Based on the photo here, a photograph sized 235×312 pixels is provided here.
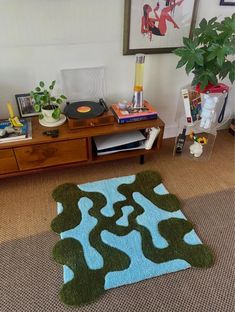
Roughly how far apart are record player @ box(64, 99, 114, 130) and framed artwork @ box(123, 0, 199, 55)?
17.1 inches

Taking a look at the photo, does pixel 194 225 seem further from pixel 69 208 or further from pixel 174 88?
pixel 174 88

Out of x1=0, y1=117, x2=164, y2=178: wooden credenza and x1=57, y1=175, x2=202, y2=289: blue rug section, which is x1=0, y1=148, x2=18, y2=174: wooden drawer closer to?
x1=0, y1=117, x2=164, y2=178: wooden credenza

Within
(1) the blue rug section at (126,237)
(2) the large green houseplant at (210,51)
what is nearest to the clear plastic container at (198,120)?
(2) the large green houseplant at (210,51)

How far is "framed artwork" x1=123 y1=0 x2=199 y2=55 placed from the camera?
58.0 inches

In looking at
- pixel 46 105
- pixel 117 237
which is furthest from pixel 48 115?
pixel 117 237

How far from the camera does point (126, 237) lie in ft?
4.09

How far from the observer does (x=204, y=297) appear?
1028mm

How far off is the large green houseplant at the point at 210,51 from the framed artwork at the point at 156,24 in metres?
0.16

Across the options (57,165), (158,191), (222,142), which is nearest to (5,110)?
(57,165)

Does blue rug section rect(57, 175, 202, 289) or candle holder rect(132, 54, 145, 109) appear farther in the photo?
candle holder rect(132, 54, 145, 109)

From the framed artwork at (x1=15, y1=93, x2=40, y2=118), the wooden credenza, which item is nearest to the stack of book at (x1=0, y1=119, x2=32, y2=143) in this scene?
the wooden credenza

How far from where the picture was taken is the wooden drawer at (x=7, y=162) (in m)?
1.34

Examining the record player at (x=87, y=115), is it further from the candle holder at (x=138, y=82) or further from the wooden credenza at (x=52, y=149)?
the candle holder at (x=138, y=82)

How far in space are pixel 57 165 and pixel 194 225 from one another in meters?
0.90
